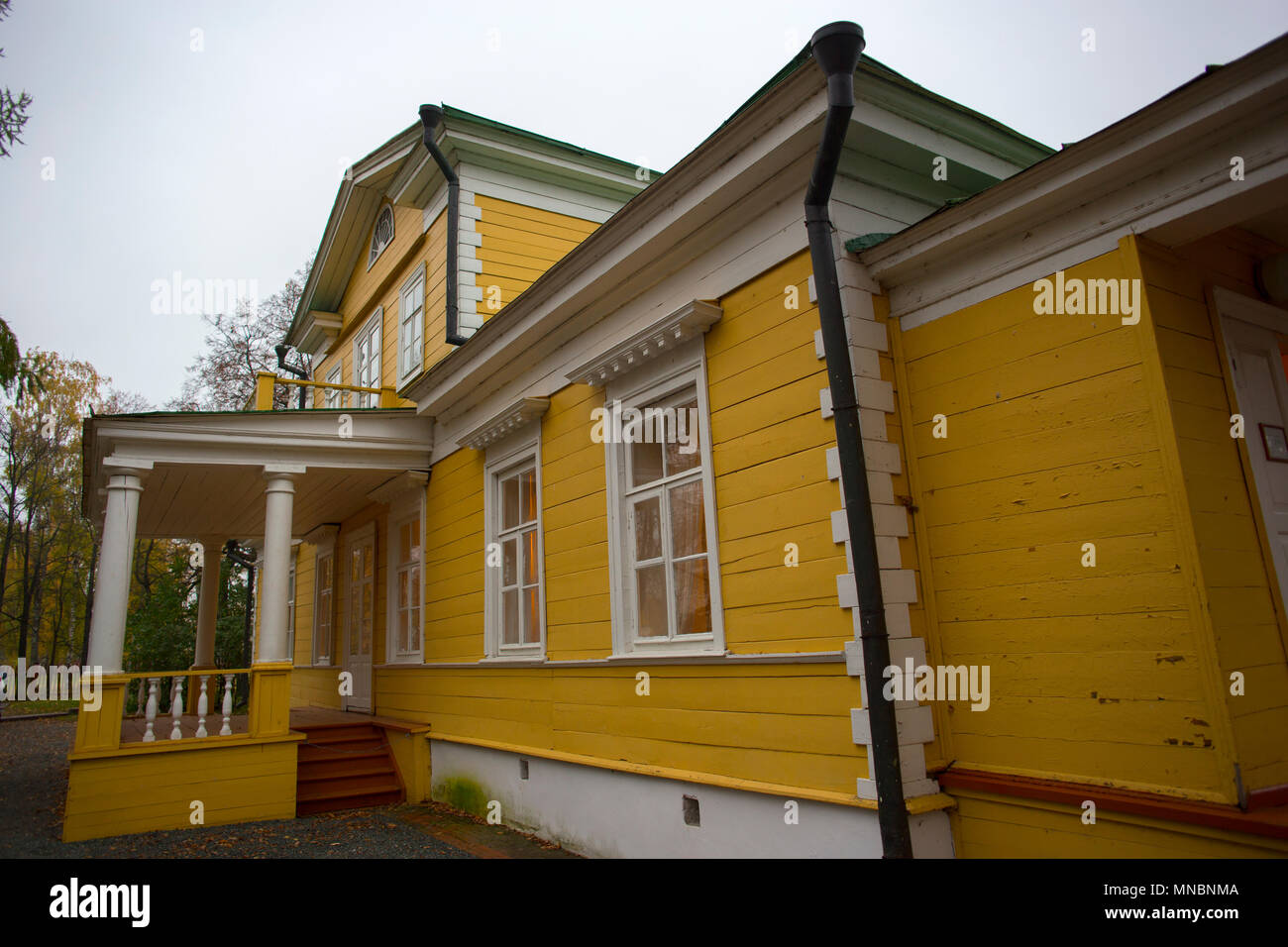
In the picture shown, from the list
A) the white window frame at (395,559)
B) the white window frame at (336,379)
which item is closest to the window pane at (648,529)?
the white window frame at (395,559)

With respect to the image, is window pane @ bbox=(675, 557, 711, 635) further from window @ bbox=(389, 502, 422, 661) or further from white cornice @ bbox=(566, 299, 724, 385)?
window @ bbox=(389, 502, 422, 661)

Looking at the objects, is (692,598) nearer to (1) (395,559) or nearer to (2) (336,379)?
(1) (395,559)

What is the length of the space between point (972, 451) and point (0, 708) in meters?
25.7

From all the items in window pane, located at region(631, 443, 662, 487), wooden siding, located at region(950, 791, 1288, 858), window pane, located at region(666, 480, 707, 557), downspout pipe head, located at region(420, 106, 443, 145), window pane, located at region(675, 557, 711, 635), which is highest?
downspout pipe head, located at region(420, 106, 443, 145)

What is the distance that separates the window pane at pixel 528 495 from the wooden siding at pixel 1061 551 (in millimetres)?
3808

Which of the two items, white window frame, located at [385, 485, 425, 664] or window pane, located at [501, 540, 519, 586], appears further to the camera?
white window frame, located at [385, 485, 425, 664]

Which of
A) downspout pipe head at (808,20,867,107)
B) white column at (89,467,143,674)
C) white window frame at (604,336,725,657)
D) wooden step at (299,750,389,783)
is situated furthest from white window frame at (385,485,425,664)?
downspout pipe head at (808,20,867,107)

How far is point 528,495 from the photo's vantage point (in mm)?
7254

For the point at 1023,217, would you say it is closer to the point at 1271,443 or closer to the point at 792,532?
the point at 1271,443

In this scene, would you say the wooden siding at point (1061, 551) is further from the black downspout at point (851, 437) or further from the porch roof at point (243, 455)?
the porch roof at point (243, 455)

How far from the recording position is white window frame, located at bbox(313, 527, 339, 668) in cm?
1217

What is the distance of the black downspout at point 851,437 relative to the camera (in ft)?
11.8

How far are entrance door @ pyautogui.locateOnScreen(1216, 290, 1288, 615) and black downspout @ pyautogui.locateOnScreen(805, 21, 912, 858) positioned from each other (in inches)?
67.6
